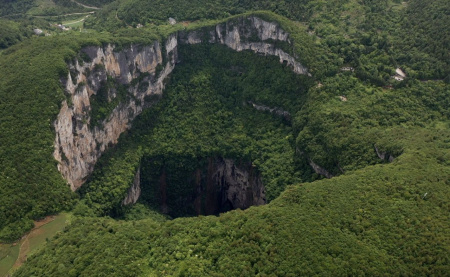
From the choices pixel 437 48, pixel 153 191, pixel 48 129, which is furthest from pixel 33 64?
pixel 437 48

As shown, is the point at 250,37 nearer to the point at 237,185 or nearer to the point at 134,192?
the point at 237,185

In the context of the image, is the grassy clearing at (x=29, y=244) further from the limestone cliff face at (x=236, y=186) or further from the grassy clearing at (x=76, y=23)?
the grassy clearing at (x=76, y=23)

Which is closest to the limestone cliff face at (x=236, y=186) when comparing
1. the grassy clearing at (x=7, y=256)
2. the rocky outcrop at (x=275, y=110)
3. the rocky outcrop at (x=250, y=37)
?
the rocky outcrop at (x=275, y=110)

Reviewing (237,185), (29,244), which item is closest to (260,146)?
(237,185)

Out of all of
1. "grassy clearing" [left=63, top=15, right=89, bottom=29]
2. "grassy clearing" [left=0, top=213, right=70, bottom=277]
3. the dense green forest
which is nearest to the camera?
the dense green forest

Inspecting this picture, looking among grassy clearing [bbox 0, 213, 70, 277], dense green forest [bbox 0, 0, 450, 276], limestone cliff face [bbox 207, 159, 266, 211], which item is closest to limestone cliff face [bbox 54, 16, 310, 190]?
dense green forest [bbox 0, 0, 450, 276]

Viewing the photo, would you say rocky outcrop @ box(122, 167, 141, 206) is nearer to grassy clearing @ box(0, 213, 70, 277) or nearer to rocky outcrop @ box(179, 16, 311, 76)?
grassy clearing @ box(0, 213, 70, 277)

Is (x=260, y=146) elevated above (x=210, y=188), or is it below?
above

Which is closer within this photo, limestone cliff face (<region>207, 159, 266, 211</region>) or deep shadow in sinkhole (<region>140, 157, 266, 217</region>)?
limestone cliff face (<region>207, 159, 266, 211</region>)
